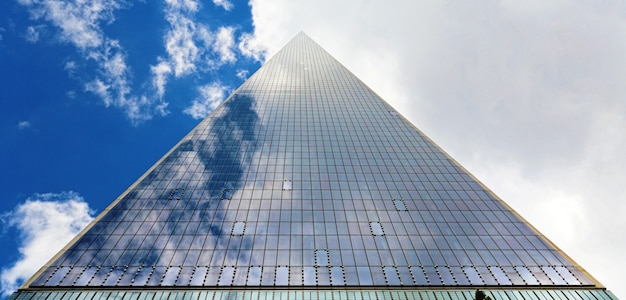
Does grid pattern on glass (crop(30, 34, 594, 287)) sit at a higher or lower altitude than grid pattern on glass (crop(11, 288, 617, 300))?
higher

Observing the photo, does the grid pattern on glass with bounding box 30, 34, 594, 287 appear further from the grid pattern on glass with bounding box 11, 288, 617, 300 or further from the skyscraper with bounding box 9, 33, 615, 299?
the grid pattern on glass with bounding box 11, 288, 617, 300

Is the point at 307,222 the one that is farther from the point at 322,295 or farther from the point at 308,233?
the point at 322,295

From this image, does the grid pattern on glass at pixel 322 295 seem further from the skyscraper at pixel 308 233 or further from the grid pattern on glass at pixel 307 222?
the grid pattern on glass at pixel 307 222

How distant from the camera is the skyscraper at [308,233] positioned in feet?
103

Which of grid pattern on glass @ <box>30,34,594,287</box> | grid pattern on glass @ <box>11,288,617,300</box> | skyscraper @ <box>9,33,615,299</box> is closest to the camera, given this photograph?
grid pattern on glass @ <box>11,288,617,300</box>

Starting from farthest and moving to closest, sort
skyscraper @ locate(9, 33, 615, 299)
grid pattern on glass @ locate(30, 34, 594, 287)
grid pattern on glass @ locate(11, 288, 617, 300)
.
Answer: grid pattern on glass @ locate(30, 34, 594, 287) → skyscraper @ locate(9, 33, 615, 299) → grid pattern on glass @ locate(11, 288, 617, 300)

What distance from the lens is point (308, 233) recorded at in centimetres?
3766

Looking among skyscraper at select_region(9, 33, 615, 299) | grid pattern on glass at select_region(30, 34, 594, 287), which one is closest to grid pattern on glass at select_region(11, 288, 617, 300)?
skyscraper at select_region(9, 33, 615, 299)

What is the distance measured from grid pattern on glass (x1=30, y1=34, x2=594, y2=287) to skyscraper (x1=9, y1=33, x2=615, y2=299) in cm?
16

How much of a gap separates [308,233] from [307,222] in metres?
1.97

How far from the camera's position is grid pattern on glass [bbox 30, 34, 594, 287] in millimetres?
32688

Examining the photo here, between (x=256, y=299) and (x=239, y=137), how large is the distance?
116 feet

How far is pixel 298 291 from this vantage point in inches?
1213

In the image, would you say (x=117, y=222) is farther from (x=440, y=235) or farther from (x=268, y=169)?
(x=440, y=235)
